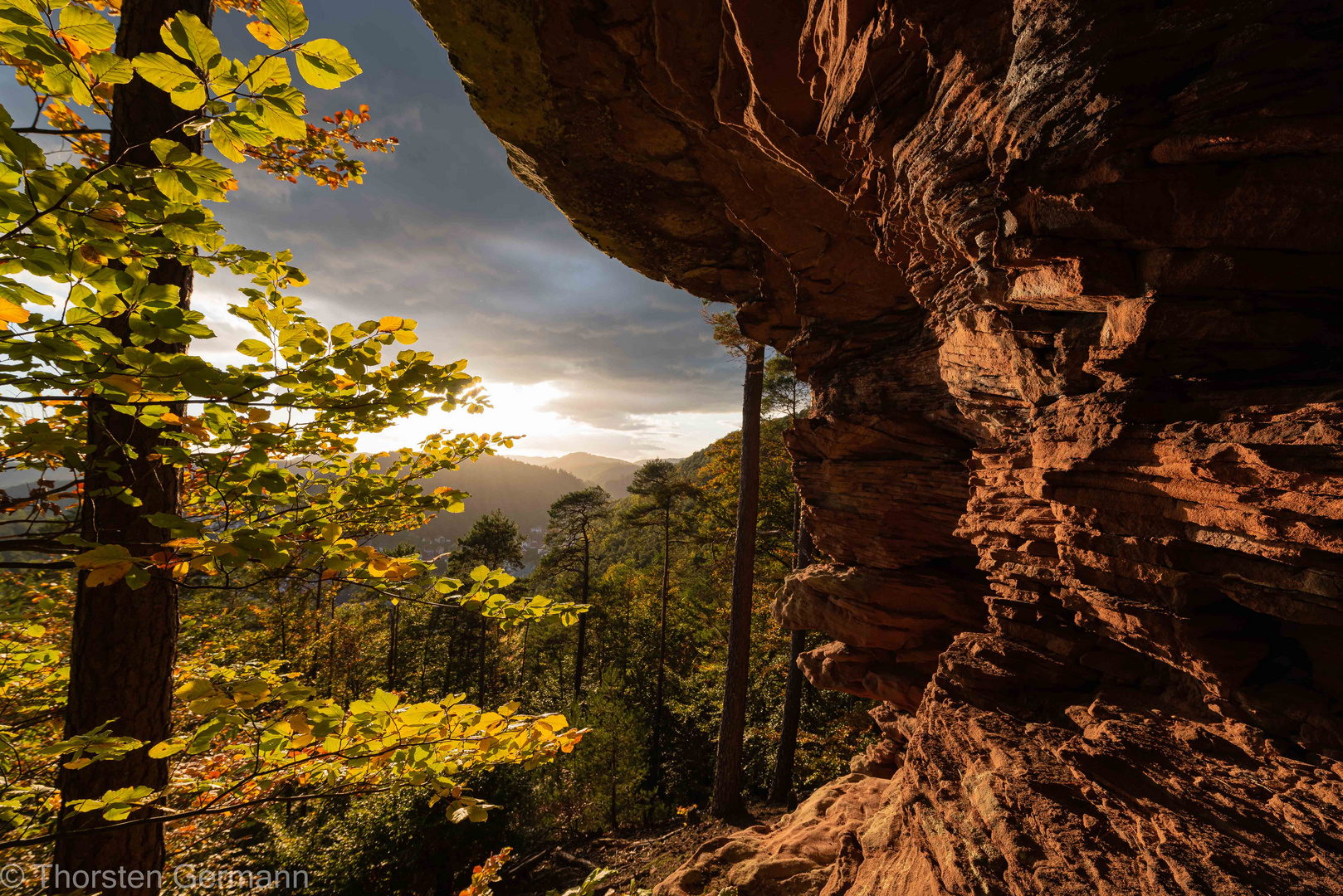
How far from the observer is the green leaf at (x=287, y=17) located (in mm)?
1657

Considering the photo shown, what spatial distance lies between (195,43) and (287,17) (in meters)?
0.31

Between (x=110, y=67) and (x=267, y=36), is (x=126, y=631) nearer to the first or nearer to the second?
(x=110, y=67)

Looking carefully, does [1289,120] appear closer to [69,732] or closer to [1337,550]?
[1337,550]

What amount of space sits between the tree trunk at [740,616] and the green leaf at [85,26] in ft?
37.1

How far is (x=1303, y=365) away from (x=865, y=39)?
401 centimetres

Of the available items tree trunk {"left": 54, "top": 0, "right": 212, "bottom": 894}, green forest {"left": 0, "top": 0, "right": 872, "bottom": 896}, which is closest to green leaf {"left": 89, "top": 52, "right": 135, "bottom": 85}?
green forest {"left": 0, "top": 0, "right": 872, "bottom": 896}

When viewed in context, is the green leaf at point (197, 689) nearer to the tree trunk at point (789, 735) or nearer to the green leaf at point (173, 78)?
the green leaf at point (173, 78)

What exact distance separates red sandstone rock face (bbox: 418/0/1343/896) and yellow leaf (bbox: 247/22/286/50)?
4153 mm

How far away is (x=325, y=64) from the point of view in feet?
5.77

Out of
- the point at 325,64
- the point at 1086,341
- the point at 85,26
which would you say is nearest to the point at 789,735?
the point at 1086,341

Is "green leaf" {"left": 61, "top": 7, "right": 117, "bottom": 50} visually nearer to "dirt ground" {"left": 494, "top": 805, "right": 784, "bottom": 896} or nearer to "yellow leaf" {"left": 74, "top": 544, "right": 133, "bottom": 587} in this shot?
"yellow leaf" {"left": 74, "top": 544, "right": 133, "bottom": 587}

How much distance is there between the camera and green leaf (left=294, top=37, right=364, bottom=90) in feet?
5.59

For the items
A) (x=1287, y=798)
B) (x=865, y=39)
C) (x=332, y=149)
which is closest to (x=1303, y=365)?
(x=1287, y=798)

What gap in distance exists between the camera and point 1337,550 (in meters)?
2.65
